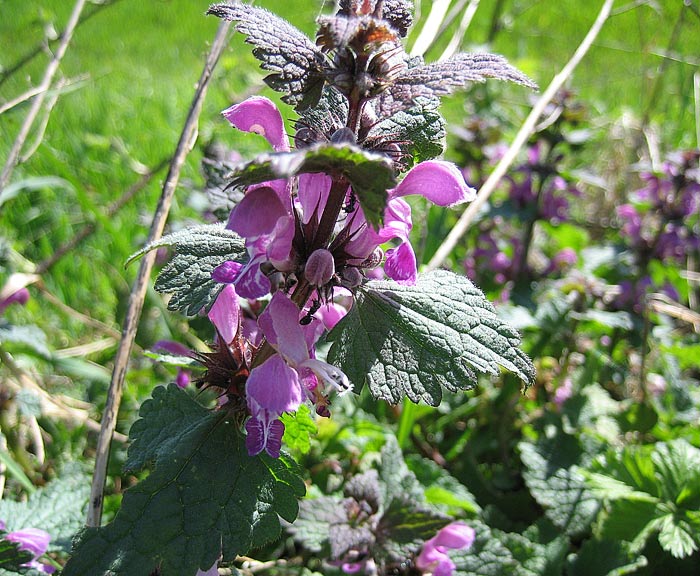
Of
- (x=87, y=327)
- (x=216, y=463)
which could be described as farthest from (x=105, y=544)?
(x=87, y=327)

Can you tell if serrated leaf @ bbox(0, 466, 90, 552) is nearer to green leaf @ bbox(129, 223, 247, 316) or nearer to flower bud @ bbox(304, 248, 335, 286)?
green leaf @ bbox(129, 223, 247, 316)

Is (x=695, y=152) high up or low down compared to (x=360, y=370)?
up

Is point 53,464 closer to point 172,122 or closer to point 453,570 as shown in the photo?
point 453,570

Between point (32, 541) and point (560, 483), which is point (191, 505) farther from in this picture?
point (560, 483)

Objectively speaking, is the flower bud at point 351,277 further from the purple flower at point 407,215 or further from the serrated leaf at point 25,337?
the serrated leaf at point 25,337

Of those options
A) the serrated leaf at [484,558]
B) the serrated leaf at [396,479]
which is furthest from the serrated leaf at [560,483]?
the serrated leaf at [396,479]

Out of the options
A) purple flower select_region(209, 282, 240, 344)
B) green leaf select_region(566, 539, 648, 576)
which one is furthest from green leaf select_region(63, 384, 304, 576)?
green leaf select_region(566, 539, 648, 576)
